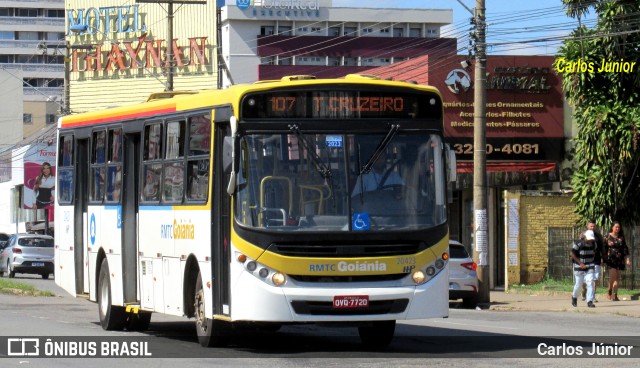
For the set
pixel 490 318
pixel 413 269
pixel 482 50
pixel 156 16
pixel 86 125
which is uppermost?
pixel 156 16

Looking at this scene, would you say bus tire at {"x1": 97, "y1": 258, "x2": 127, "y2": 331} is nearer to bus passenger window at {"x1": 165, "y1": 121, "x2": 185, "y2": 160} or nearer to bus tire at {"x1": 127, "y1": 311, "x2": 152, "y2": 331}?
bus tire at {"x1": 127, "y1": 311, "x2": 152, "y2": 331}

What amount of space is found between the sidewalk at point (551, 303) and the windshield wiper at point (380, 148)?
1107 centimetres

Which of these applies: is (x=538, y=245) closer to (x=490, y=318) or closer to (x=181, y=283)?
(x=490, y=318)

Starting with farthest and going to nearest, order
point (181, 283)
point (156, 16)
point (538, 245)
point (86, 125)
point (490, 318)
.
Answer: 1. point (156, 16)
2. point (538, 245)
3. point (490, 318)
4. point (86, 125)
5. point (181, 283)

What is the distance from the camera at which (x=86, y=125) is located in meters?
20.6

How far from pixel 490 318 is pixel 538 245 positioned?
11.1 metres

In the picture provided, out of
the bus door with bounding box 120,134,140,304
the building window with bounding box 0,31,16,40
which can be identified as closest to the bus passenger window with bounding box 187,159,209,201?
the bus door with bounding box 120,134,140,304

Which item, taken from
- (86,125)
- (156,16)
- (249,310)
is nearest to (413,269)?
(249,310)

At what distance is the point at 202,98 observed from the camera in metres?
16.3

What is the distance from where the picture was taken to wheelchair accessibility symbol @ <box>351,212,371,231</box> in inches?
580

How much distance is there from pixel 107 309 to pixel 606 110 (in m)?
17.0

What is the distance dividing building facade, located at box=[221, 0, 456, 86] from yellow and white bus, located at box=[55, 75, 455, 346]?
216 ft

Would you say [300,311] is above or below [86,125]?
below

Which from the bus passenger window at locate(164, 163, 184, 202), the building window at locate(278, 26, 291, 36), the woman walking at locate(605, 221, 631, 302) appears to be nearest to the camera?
the bus passenger window at locate(164, 163, 184, 202)
